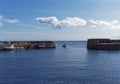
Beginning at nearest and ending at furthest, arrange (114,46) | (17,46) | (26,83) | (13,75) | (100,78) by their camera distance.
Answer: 1. (26,83)
2. (100,78)
3. (13,75)
4. (114,46)
5. (17,46)

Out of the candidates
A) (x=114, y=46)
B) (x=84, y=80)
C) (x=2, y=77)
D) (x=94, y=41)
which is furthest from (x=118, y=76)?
(x=94, y=41)

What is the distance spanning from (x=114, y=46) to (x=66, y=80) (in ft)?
374

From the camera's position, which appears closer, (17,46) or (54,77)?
(54,77)

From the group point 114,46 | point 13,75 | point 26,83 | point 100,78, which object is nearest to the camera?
point 26,83

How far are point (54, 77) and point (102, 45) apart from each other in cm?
11582

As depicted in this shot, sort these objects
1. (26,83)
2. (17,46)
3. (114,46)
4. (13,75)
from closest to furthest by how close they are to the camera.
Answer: (26,83)
(13,75)
(114,46)
(17,46)

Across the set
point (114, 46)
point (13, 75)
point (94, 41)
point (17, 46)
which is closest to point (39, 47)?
point (17, 46)

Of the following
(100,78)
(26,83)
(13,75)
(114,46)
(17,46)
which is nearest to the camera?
(26,83)

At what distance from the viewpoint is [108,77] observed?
5284cm

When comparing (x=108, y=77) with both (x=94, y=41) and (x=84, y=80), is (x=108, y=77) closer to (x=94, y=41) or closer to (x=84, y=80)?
(x=84, y=80)

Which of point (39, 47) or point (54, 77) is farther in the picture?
point (39, 47)

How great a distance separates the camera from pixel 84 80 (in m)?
49.4

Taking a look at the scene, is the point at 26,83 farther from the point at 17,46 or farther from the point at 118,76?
the point at 17,46

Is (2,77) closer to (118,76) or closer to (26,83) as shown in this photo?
(26,83)
